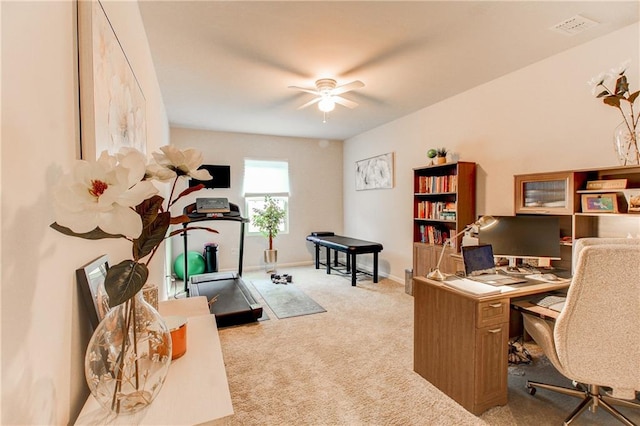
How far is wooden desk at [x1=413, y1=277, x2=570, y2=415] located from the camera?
1872mm

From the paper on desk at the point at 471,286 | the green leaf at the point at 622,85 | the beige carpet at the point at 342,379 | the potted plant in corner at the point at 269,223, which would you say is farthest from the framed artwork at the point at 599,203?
the potted plant in corner at the point at 269,223

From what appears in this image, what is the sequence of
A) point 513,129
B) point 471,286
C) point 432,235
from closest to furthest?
1. point 471,286
2. point 513,129
3. point 432,235

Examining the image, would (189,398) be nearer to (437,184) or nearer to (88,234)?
(88,234)

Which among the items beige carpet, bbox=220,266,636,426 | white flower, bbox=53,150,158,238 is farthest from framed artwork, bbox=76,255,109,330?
beige carpet, bbox=220,266,636,426

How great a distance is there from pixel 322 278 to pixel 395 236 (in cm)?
144

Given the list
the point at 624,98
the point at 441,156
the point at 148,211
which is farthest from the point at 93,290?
the point at 441,156

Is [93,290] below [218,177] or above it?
below

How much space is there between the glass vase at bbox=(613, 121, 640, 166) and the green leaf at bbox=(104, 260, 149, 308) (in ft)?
9.95

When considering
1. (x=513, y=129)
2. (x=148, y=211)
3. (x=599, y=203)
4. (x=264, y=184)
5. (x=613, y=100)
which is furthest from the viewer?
(x=264, y=184)

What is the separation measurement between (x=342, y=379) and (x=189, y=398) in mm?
1676

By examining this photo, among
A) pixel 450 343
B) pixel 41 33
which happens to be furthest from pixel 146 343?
pixel 450 343

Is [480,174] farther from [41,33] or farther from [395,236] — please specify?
[41,33]

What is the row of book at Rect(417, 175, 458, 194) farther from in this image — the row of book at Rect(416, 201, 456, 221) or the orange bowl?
the orange bowl

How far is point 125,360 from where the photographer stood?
2.54 feet
